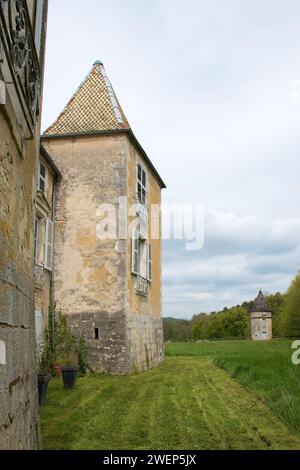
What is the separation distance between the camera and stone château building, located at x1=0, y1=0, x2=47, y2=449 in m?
2.98

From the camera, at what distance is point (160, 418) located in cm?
668

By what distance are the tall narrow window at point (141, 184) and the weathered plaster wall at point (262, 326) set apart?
152 ft

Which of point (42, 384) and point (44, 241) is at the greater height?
point (44, 241)

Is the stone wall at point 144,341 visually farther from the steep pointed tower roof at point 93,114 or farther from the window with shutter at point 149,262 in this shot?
the steep pointed tower roof at point 93,114

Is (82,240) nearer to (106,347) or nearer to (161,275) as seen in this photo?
(106,347)

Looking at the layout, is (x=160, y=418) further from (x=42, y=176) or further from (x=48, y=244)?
(x=42, y=176)

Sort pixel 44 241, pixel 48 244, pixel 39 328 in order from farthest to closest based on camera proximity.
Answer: pixel 48 244 → pixel 44 241 → pixel 39 328

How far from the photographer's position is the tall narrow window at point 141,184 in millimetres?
15169

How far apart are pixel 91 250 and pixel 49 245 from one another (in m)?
1.21

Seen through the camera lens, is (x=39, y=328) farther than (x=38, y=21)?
Yes

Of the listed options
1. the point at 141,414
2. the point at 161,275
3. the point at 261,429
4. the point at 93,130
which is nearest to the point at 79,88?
the point at 93,130

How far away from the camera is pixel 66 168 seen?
1398 cm

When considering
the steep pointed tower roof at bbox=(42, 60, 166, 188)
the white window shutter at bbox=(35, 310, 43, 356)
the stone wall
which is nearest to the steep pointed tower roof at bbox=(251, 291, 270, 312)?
the stone wall

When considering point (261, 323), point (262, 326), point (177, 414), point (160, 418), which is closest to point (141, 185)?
point (177, 414)
